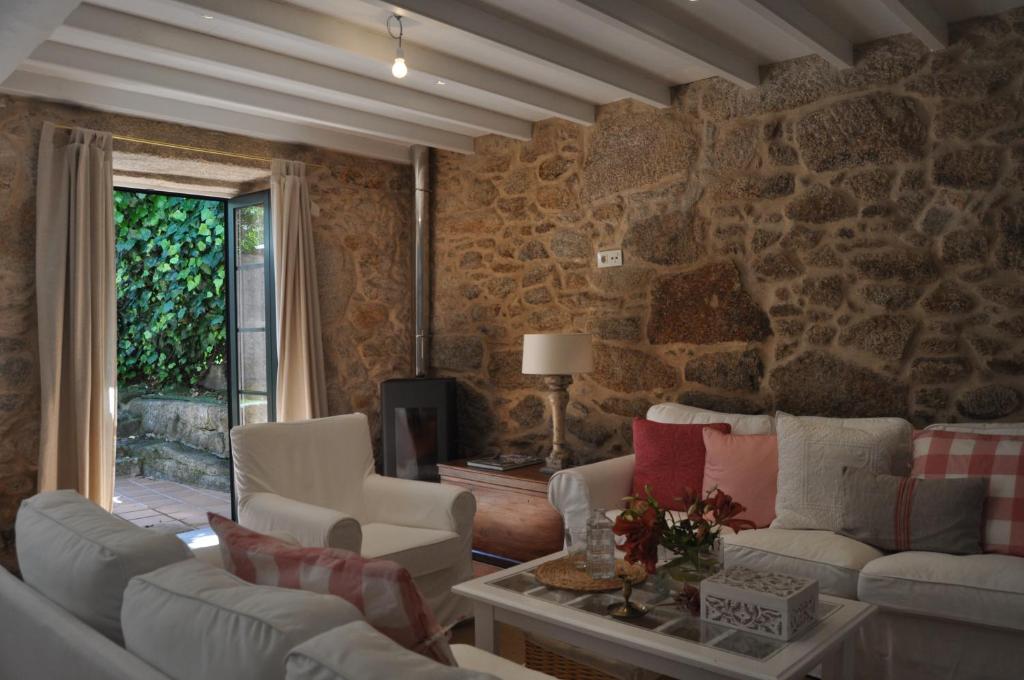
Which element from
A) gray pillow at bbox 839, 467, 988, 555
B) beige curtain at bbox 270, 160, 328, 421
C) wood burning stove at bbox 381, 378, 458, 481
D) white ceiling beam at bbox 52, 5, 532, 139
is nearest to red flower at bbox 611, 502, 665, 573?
gray pillow at bbox 839, 467, 988, 555

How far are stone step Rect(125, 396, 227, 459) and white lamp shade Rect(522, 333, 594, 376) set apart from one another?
3429 millimetres

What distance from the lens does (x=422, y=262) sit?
18.4 ft

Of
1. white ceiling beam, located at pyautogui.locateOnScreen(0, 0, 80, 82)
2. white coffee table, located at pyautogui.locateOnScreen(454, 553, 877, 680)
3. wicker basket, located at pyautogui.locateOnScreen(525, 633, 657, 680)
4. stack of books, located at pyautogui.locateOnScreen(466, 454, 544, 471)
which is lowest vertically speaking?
wicker basket, located at pyautogui.locateOnScreen(525, 633, 657, 680)

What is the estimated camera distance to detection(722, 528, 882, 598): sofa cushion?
2.90m

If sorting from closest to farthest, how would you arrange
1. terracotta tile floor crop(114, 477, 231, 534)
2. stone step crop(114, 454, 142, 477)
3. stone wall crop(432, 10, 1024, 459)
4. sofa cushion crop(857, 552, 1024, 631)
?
sofa cushion crop(857, 552, 1024, 631)
stone wall crop(432, 10, 1024, 459)
terracotta tile floor crop(114, 477, 231, 534)
stone step crop(114, 454, 142, 477)

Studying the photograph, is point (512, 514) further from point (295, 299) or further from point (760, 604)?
point (760, 604)

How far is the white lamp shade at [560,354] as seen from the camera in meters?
4.35

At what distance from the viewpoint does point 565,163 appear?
4.96 m

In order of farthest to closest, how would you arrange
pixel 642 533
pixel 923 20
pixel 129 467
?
pixel 129 467 < pixel 923 20 < pixel 642 533

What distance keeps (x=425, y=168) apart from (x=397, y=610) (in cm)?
444

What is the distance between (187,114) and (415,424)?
2.23 metres

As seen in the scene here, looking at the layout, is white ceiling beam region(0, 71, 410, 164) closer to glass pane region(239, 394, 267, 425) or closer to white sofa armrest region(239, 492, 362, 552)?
glass pane region(239, 394, 267, 425)

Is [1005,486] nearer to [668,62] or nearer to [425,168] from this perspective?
[668,62]

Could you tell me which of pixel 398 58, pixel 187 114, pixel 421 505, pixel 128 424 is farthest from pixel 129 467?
pixel 398 58
